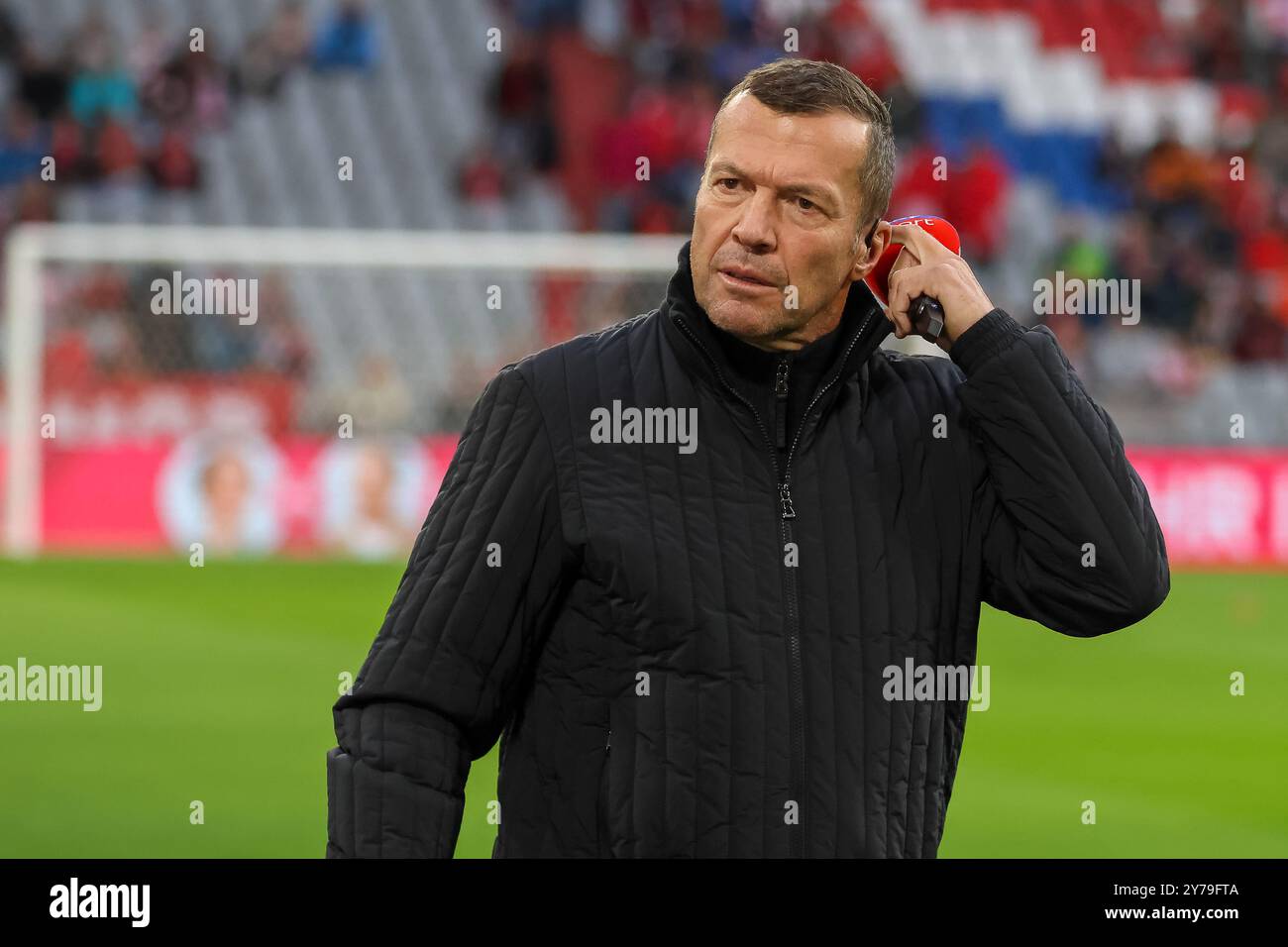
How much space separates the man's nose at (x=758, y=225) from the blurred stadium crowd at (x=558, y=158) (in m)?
12.3

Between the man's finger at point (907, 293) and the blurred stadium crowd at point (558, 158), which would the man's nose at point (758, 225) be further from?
the blurred stadium crowd at point (558, 158)

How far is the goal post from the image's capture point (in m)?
13.5

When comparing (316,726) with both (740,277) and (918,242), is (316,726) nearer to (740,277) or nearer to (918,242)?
(918,242)

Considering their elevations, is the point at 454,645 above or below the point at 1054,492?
below

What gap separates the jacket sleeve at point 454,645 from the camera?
2096 mm

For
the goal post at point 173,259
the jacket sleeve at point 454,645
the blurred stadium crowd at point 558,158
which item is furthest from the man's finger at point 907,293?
the blurred stadium crowd at point 558,158

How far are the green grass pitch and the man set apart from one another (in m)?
3.84

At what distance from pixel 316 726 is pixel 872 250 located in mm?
6192

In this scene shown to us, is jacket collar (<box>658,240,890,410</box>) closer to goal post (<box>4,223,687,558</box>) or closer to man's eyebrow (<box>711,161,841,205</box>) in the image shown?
man's eyebrow (<box>711,161,841,205</box>)

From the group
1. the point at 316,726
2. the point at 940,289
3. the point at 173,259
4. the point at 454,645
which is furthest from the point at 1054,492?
the point at 173,259

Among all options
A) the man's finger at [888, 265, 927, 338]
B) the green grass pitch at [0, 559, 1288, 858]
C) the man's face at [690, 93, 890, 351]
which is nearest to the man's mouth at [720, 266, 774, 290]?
the man's face at [690, 93, 890, 351]

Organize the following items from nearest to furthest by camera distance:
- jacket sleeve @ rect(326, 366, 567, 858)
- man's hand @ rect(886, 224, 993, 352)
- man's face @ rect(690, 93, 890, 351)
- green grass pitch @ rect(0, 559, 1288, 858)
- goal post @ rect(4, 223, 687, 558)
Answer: jacket sleeve @ rect(326, 366, 567, 858)
man's face @ rect(690, 93, 890, 351)
man's hand @ rect(886, 224, 993, 352)
green grass pitch @ rect(0, 559, 1288, 858)
goal post @ rect(4, 223, 687, 558)

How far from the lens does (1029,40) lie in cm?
2036

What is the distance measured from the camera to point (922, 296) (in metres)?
2.43
